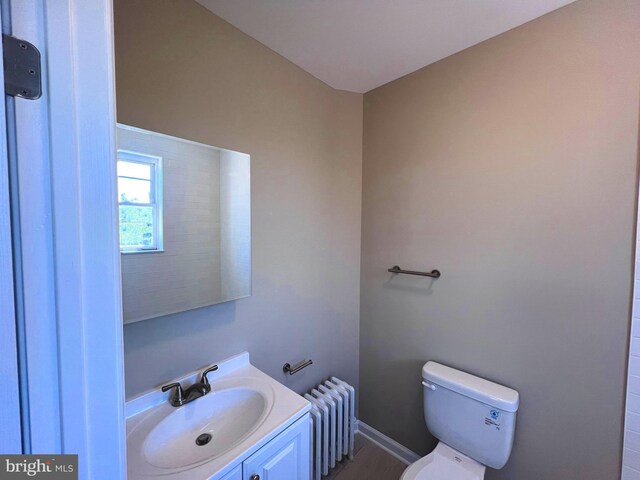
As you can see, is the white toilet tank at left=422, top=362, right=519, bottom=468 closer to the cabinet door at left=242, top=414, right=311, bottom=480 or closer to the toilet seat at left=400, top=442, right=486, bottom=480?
the toilet seat at left=400, top=442, right=486, bottom=480

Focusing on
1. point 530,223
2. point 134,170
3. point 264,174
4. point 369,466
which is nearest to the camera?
point 134,170

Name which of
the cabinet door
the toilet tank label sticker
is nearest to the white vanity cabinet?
the cabinet door

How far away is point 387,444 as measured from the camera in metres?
1.75

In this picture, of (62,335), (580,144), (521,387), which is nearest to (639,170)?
(580,144)

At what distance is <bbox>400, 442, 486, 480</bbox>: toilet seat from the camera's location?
1.21 metres

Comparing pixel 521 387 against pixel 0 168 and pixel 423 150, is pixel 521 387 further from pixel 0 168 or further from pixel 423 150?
pixel 0 168

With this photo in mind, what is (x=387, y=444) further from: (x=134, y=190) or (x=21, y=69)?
(x=21, y=69)

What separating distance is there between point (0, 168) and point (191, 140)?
0.84m

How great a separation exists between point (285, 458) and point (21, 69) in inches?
49.8

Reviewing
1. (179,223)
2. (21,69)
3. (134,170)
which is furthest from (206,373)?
(21,69)

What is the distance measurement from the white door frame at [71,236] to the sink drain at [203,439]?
2.34 ft

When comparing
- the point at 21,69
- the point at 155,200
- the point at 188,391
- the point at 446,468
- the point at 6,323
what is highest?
the point at 21,69

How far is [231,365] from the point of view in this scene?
4.12ft

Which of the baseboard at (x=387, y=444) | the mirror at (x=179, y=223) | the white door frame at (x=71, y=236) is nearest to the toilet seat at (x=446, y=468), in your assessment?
the baseboard at (x=387, y=444)
